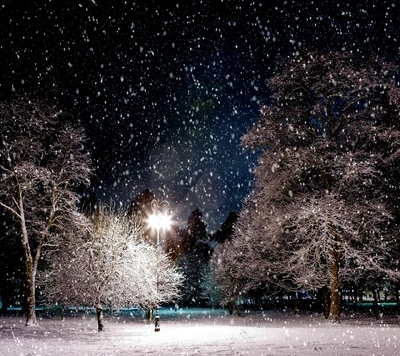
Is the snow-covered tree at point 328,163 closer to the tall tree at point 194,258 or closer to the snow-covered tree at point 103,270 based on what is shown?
the snow-covered tree at point 103,270

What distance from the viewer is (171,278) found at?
26.0 meters

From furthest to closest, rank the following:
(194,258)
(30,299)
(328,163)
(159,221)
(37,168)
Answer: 1. (194,258)
2. (30,299)
3. (37,168)
4. (159,221)
5. (328,163)

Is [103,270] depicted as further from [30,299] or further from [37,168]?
[37,168]

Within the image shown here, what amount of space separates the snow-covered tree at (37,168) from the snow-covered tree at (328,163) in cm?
1009

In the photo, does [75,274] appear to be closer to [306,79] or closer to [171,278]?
[171,278]

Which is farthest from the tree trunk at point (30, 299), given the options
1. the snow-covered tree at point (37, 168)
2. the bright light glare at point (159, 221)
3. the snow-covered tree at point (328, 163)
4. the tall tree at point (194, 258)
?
the tall tree at point (194, 258)

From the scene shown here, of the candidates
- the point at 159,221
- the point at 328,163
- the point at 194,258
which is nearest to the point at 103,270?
the point at 159,221

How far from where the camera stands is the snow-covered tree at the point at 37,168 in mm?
21297

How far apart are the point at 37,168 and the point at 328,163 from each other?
579 inches

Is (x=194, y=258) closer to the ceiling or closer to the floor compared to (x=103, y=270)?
closer to the ceiling

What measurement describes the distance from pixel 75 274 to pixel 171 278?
765 cm

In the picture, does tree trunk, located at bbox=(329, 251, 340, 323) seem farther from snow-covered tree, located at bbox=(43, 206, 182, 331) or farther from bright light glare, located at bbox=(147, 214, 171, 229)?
snow-covered tree, located at bbox=(43, 206, 182, 331)

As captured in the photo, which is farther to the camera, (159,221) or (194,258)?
(194,258)

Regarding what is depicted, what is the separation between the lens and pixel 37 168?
21.2 m
